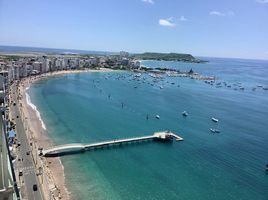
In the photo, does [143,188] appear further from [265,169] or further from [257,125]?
[257,125]

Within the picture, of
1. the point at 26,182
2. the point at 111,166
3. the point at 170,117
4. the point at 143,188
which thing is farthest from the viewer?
the point at 170,117

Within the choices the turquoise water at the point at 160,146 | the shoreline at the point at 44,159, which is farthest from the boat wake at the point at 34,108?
the turquoise water at the point at 160,146

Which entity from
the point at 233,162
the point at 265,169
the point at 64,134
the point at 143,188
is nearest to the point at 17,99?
the point at 64,134

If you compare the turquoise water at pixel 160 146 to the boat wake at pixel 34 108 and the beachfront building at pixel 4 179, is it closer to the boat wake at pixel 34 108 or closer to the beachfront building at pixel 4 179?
the boat wake at pixel 34 108

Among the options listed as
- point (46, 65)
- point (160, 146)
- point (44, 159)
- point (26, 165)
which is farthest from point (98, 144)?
point (46, 65)

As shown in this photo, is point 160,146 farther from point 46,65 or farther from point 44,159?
point 46,65

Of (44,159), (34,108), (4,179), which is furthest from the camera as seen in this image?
(34,108)

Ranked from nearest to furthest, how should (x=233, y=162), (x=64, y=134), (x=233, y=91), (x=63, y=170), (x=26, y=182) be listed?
(x=26, y=182) < (x=63, y=170) < (x=233, y=162) < (x=64, y=134) < (x=233, y=91)

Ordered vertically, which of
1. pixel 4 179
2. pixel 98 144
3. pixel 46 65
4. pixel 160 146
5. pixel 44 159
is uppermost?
pixel 4 179
